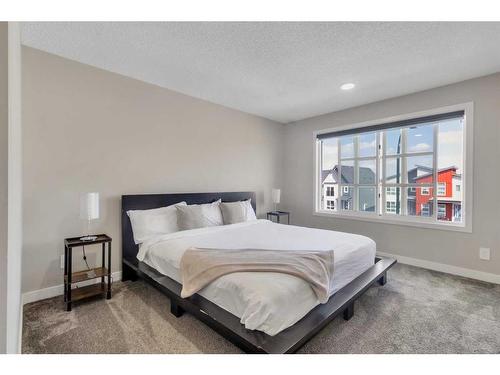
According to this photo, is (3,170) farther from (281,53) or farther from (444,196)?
(444,196)

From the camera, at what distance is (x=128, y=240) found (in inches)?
110

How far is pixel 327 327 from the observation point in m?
1.88

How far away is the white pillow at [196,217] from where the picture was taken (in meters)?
2.93

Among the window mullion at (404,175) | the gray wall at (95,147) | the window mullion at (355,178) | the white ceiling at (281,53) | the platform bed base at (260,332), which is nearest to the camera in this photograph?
the platform bed base at (260,332)

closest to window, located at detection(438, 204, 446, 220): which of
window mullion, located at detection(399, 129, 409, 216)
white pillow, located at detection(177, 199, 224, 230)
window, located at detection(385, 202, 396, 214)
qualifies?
window mullion, located at detection(399, 129, 409, 216)

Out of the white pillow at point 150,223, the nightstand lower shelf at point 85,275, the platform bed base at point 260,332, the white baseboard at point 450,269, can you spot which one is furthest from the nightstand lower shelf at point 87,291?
the white baseboard at point 450,269

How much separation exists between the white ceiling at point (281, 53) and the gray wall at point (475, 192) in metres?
0.20

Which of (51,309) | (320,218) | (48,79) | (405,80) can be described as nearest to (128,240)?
(51,309)

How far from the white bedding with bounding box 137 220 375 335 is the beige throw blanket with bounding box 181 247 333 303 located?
5cm

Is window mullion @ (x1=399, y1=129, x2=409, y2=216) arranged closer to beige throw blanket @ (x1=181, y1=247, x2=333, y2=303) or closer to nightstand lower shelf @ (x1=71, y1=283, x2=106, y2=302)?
beige throw blanket @ (x1=181, y1=247, x2=333, y2=303)

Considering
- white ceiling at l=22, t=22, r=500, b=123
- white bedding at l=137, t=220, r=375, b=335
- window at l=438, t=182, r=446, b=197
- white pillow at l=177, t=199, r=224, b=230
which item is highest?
white ceiling at l=22, t=22, r=500, b=123

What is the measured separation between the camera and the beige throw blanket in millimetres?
1670

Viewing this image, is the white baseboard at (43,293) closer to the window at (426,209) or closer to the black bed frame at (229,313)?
the black bed frame at (229,313)
